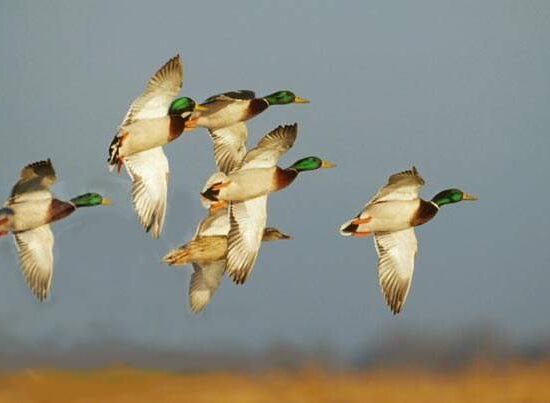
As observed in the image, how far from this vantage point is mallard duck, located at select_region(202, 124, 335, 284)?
78.2 feet

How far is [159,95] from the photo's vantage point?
77.6ft

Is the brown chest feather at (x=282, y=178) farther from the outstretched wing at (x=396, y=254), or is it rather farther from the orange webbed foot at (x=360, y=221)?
the outstretched wing at (x=396, y=254)

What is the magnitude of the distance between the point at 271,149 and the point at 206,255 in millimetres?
1483

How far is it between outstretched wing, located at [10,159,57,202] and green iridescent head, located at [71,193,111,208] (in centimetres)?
66

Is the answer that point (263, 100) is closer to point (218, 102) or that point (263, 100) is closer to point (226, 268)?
point (218, 102)

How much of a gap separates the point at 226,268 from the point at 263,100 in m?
2.03

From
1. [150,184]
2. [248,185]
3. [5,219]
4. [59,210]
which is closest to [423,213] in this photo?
[248,185]

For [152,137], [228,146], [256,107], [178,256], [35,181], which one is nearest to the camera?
[35,181]

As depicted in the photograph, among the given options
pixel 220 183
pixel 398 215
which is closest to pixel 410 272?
pixel 398 215

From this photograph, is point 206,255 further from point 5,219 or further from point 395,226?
point 5,219

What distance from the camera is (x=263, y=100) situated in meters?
25.2

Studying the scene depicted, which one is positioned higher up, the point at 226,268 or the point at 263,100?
the point at 263,100

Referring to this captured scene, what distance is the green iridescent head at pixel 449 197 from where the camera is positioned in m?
25.0

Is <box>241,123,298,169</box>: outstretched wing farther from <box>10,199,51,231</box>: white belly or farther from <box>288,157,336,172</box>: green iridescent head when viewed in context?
<box>10,199,51,231</box>: white belly
